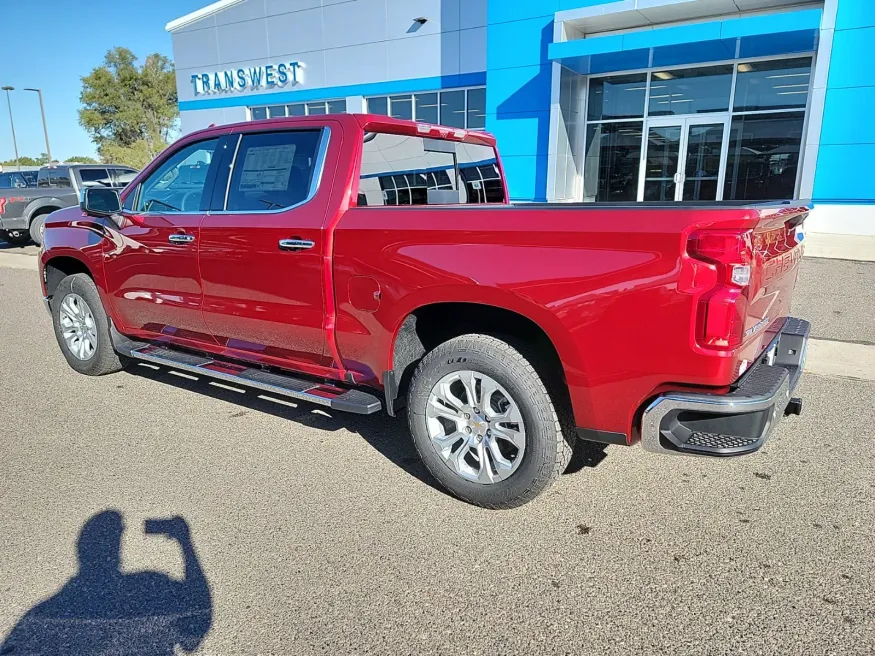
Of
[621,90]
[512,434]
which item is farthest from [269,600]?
[621,90]

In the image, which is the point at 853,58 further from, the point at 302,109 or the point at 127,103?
the point at 127,103

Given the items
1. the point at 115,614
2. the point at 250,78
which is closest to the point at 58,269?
the point at 115,614

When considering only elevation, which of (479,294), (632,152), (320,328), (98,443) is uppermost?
(632,152)

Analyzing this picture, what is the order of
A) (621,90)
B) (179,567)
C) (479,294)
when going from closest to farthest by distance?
(179,567) → (479,294) → (621,90)

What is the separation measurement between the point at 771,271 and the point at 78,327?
206 inches

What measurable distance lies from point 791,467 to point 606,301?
1910 mm

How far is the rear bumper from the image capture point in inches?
102

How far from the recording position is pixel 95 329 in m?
5.23

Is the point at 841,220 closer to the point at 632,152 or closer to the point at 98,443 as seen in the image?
the point at 632,152

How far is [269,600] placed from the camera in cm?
257

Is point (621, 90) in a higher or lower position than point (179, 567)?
higher

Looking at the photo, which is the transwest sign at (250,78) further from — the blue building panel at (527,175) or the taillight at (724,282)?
the taillight at (724,282)

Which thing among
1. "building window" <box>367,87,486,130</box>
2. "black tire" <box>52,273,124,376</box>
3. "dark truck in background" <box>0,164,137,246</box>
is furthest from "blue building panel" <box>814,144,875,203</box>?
"dark truck in background" <box>0,164,137,246</box>

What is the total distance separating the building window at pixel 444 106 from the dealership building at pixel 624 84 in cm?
4
